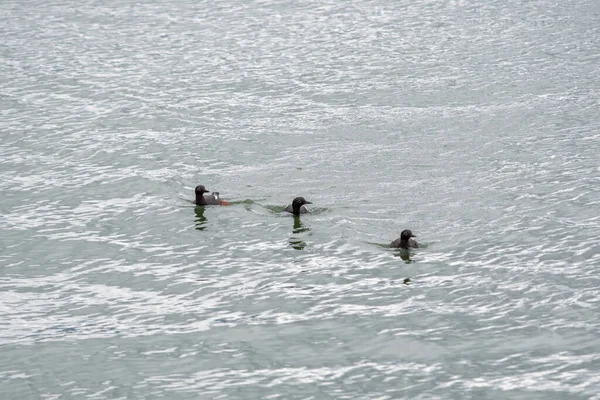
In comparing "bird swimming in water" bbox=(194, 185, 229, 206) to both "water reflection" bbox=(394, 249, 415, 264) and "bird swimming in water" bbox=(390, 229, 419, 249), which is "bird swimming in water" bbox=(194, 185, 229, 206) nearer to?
"bird swimming in water" bbox=(390, 229, 419, 249)

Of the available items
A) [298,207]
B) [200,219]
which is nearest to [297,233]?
[298,207]

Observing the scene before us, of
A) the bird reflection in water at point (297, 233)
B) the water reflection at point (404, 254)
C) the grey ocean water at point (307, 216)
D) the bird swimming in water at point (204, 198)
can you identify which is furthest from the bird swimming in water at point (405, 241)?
the bird swimming in water at point (204, 198)

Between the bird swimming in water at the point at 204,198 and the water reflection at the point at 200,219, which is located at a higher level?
the bird swimming in water at the point at 204,198

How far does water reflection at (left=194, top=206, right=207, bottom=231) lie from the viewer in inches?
1208

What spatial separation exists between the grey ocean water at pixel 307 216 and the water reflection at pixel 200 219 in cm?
4

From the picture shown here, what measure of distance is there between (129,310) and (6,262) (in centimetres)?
501

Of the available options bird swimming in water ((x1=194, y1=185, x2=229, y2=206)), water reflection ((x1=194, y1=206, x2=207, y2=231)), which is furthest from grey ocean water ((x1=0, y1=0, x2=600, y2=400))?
bird swimming in water ((x1=194, y1=185, x2=229, y2=206))

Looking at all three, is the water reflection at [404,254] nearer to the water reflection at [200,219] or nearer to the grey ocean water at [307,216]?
the grey ocean water at [307,216]

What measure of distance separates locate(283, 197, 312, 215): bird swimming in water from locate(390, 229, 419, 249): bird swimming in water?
11.6 feet

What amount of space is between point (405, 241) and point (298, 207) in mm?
4109

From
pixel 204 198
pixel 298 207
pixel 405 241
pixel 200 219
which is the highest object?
pixel 204 198

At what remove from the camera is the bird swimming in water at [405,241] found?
27219 mm

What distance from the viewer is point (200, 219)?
1219 inches

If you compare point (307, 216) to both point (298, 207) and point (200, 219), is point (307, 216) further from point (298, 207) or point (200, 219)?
point (200, 219)
